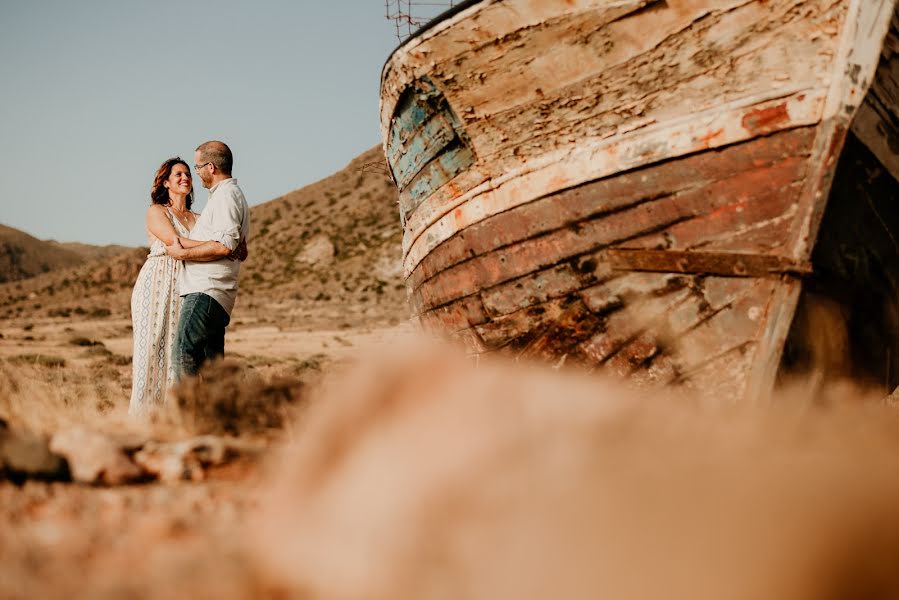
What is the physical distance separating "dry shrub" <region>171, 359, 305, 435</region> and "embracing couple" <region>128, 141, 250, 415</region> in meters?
0.65

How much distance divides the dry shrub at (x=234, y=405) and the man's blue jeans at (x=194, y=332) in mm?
554

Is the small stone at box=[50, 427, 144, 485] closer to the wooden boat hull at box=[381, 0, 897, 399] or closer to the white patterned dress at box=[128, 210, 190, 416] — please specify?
the white patterned dress at box=[128, 210, 190, 416]

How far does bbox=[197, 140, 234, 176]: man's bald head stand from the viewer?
421 cm

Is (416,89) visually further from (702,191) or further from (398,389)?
(398,389)

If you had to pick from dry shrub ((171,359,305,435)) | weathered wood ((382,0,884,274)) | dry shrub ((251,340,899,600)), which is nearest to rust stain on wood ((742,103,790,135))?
weathered wood ((382,0,884,274))

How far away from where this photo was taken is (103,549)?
1.81m

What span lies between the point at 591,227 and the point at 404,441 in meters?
2.23

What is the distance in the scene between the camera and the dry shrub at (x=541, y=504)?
4.75 ft

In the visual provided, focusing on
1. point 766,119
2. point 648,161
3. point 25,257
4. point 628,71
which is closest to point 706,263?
point 648,161

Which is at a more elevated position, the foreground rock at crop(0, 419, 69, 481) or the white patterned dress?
the white patterned dress

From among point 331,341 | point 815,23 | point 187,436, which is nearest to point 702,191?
point 815,23

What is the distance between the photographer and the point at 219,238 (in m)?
4.05

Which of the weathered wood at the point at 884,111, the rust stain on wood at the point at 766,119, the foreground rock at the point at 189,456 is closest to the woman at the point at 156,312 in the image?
the foreground rock at the point at 189,456

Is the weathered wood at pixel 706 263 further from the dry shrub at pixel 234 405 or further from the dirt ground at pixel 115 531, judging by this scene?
the dry shrub at pixel 234 405
